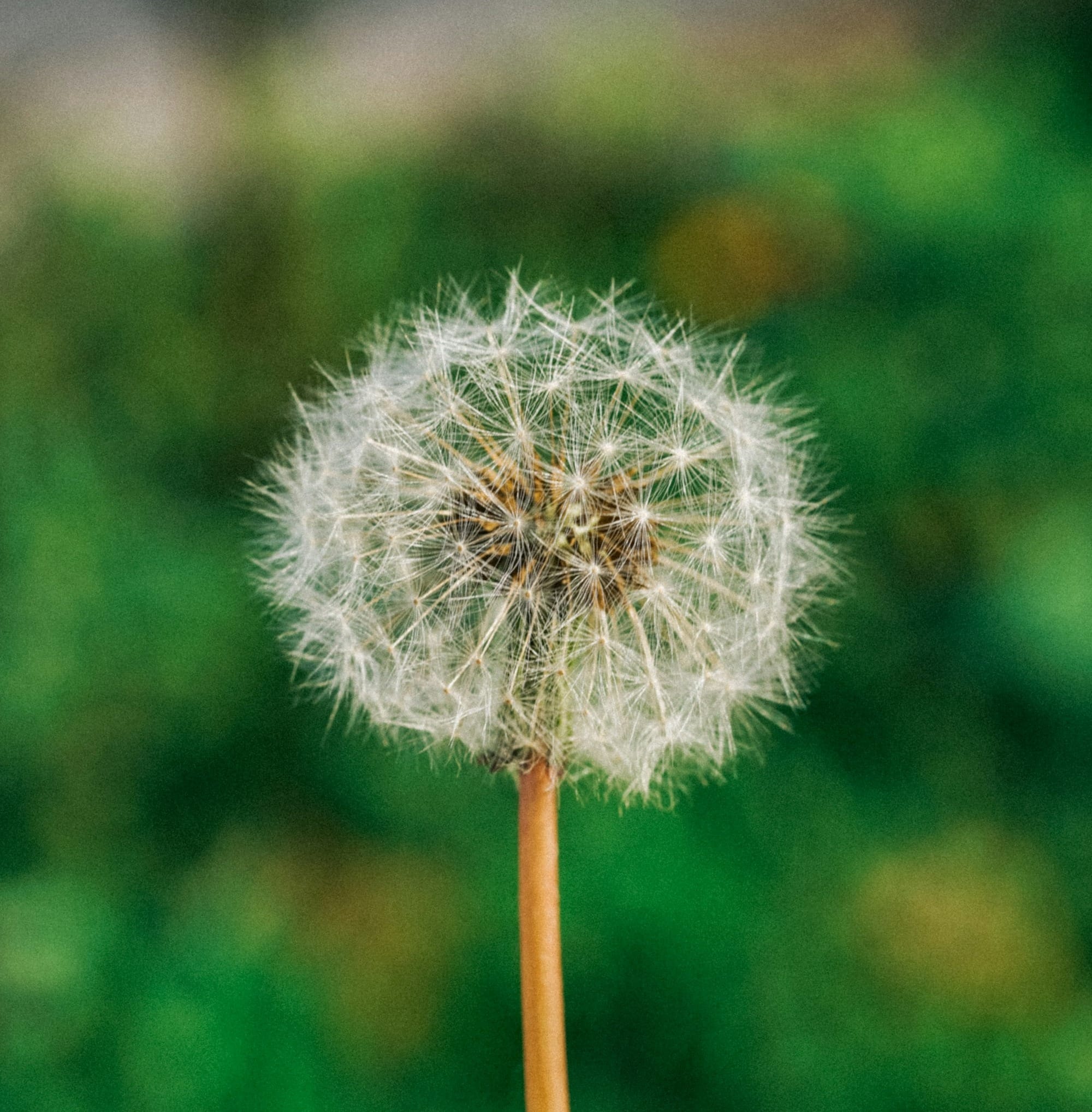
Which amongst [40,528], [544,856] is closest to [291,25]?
[40,528]

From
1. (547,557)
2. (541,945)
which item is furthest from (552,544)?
(541,945)

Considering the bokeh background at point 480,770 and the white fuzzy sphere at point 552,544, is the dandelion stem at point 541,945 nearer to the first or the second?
the white fuzzy sphere at point 552,544

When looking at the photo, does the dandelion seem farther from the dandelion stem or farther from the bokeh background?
the bokeh background

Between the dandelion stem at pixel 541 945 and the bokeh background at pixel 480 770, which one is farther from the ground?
the bokeh background at pixel 480 770

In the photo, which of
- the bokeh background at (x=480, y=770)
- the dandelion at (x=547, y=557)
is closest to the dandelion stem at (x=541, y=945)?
the dandelion at (x=547, y=557)

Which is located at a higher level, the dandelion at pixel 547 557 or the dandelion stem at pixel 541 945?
the dandelion at pixel 547 557

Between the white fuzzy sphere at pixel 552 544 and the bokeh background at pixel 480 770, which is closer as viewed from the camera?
the white fuzzy sphere at pixel 552 544
